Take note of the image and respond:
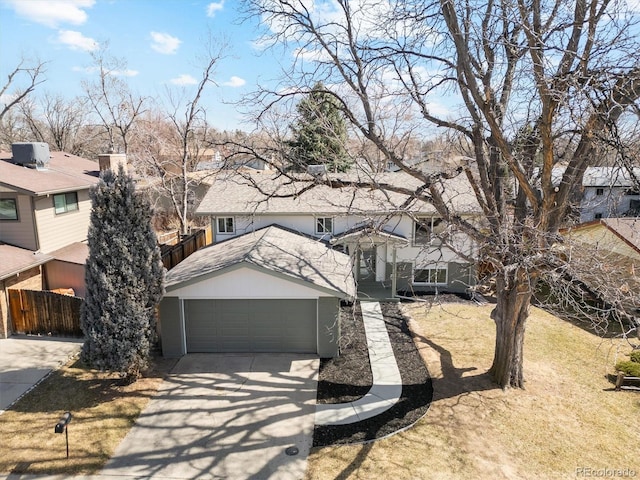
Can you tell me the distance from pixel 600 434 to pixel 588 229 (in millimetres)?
12703

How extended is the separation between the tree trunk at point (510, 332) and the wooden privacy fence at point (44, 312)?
1248 cm

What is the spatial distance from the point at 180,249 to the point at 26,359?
7.57 m

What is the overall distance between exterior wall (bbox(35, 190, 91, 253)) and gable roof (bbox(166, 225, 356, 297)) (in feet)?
17.7

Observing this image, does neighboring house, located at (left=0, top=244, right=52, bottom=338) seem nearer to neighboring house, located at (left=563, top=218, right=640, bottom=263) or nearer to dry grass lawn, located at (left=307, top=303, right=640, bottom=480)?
dry grass lawn, located at (left=307, top=303, right=640, bottom=480)

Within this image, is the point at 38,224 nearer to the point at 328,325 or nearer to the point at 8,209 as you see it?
the point at 8,209

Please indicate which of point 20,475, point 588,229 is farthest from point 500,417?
point 588,229

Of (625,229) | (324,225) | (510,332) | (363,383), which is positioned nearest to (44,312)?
(363,383)

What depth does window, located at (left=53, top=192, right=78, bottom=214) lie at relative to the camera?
16383 mm

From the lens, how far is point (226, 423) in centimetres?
934

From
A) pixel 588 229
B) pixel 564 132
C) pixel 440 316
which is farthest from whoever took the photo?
pixel 588 229

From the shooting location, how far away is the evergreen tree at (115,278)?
10062 mm

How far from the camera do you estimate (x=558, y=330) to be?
14680mm

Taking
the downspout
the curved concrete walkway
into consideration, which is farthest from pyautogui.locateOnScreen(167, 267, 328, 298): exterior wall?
the downspout

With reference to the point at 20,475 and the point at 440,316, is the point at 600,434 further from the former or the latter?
the point at 20,475
